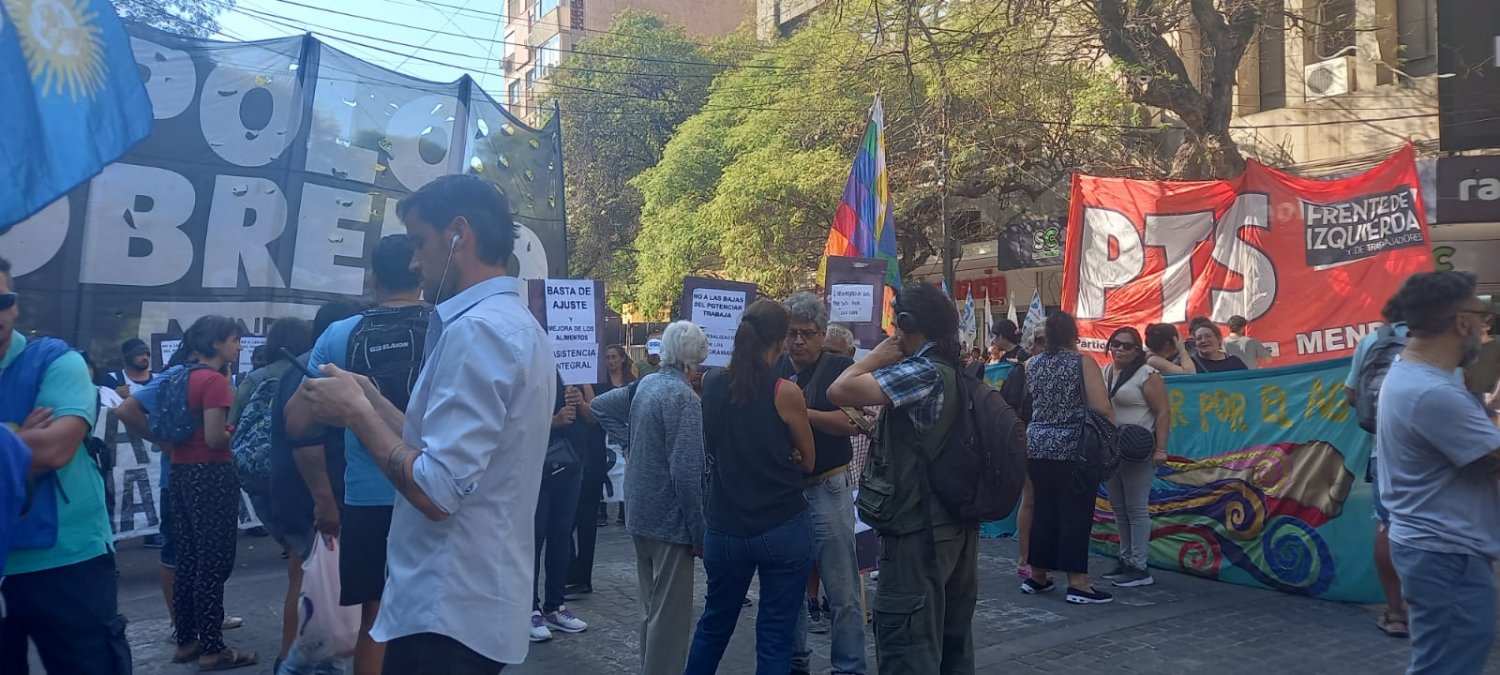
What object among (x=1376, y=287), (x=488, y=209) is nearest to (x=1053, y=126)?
(x=1376, y=287)

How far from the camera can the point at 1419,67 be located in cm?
1634

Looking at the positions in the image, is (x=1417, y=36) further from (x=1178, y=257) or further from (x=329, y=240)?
(x=329, y=240)

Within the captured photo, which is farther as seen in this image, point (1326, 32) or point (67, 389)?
point (1326, 32)

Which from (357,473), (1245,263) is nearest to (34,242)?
(357,473)

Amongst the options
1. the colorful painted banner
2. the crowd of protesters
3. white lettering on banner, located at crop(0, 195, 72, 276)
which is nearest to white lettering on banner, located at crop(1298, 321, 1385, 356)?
the colorful painted banner

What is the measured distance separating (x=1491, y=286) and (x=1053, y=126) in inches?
270

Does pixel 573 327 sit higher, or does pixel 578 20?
pixel 578 20

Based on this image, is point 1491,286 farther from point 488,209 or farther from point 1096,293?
point 488,209

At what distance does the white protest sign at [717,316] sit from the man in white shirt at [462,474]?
12.2 feet

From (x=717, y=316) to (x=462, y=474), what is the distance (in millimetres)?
4088

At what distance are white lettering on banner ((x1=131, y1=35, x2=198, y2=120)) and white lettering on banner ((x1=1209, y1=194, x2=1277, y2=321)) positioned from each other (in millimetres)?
9493

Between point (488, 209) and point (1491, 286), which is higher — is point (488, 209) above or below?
below

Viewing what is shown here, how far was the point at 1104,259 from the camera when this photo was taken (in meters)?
11.7

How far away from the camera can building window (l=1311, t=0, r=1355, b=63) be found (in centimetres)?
1625
